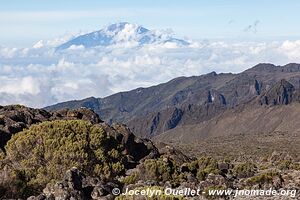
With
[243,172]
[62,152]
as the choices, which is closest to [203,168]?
[243,172]

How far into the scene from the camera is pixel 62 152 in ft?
139

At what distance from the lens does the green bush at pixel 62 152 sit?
138 ft

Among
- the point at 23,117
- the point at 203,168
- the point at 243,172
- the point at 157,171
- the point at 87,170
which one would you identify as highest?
the point at 23,117

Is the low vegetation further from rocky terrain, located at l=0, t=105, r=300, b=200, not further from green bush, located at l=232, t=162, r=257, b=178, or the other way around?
green bush, located at l=232, t=162, r=257, b=178

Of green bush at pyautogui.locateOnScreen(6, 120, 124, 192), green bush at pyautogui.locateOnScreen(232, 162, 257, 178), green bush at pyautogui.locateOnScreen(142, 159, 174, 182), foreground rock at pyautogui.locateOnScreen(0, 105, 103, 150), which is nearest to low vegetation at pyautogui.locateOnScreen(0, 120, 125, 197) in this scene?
green bush at pyautogui.locateOnScreen(6, 120, 124, 192)

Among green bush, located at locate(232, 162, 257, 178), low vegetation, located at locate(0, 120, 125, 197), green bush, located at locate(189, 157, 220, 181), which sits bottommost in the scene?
green bush, located at locate(232, 162, 257, 178)

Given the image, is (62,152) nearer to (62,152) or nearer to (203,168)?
(62,152)

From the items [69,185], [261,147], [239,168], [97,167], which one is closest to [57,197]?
[69,185]

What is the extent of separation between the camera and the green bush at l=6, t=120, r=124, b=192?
138 feet

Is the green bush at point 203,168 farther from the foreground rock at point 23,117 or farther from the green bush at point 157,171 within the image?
the foreground rock at point 23,117

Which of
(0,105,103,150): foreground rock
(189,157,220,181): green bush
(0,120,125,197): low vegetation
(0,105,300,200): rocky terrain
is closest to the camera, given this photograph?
(0,105,300,200): rocky terrain

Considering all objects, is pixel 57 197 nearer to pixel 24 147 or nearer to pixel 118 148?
pixel 24 147

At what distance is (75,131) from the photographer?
151ft

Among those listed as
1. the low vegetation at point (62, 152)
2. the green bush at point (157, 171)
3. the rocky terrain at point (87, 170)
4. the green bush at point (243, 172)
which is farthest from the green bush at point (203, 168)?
the low vegetation at point (62, 152)
